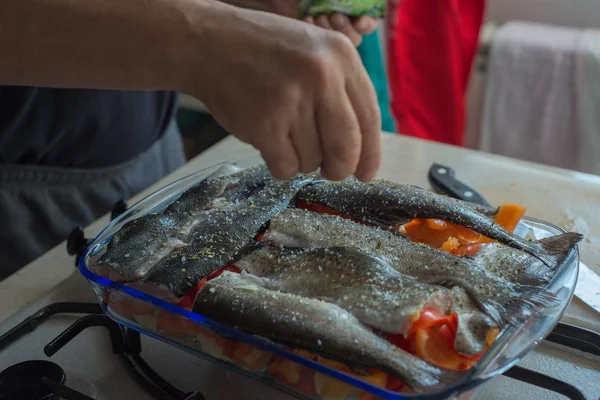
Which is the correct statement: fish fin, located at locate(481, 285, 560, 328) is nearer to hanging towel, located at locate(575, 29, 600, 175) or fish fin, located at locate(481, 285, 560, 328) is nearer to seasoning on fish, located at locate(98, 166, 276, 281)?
seasoning on fish, located at locate(98, 166, 276, 281)

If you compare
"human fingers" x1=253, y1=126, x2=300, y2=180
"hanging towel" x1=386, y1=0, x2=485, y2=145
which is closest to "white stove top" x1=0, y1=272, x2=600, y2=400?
"human fingers" x1=253, y1=126, x2=300, y2=180

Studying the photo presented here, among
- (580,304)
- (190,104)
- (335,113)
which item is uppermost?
(335,113)

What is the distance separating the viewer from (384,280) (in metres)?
0.65

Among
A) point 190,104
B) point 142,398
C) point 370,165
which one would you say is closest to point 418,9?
point 190,104

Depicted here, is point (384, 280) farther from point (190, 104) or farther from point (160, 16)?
point (190, 104)

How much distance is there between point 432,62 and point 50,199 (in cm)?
143

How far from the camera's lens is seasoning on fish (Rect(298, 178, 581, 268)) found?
737 millimetres

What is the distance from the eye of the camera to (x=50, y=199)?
1.21 metres

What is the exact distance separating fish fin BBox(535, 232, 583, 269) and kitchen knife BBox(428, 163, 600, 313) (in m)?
0.12

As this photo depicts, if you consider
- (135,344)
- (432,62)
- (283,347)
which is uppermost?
(283,347)

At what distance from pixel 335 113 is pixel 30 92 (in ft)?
2.25

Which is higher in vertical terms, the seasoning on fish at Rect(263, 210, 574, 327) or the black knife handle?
the seasoning on fish at Rect(263, 210, 574, 327)

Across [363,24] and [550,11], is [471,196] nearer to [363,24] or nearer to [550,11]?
[363,24]

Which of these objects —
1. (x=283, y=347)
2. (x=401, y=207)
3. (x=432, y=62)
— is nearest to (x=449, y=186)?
(x=401, y=207)
